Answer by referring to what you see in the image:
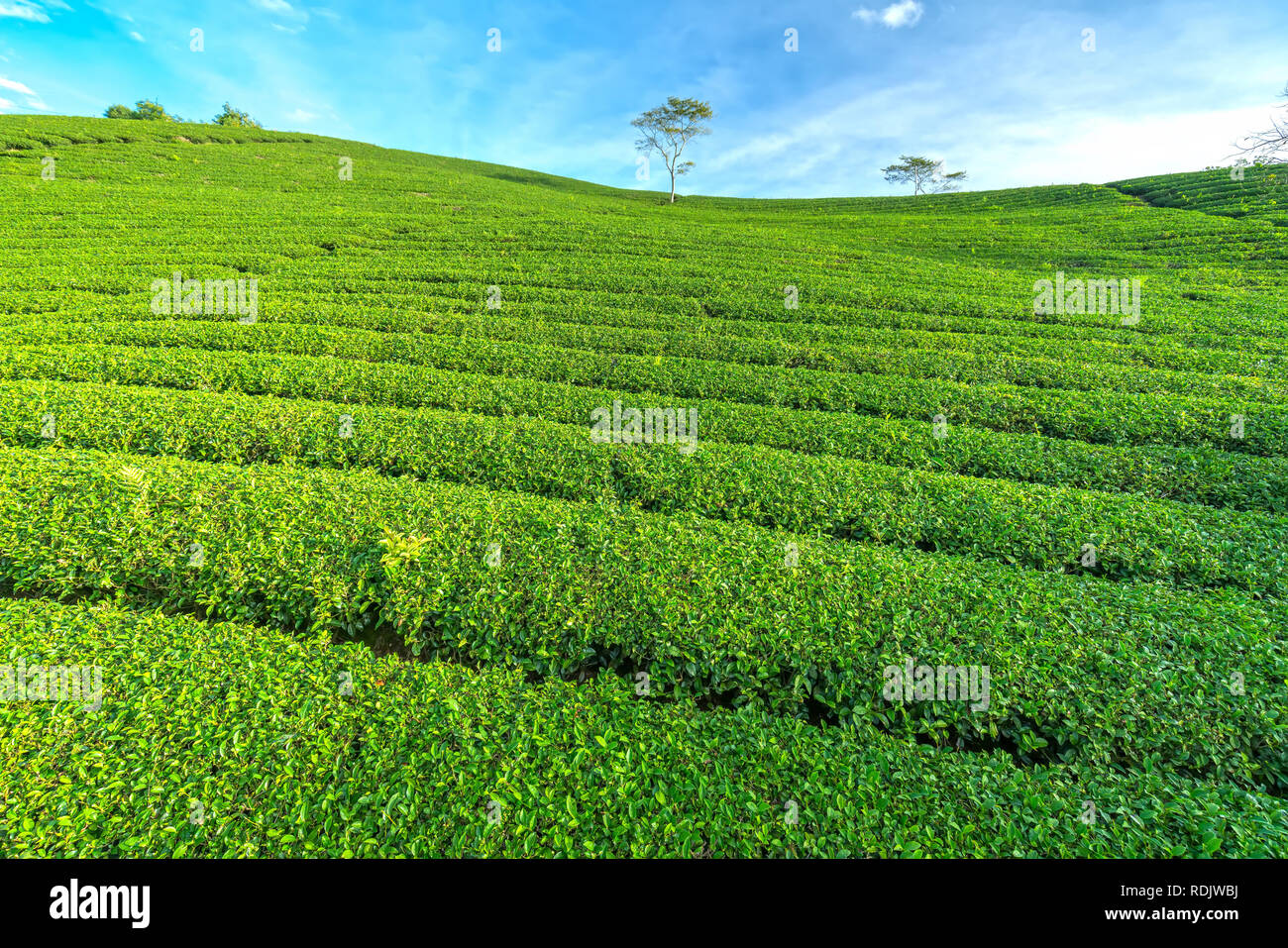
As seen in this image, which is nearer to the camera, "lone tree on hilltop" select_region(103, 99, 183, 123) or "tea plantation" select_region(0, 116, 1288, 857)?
"tea plantation" select_region(0, 116, 1288, 857)

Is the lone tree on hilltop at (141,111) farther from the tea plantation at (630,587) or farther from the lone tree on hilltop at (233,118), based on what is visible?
the tea plantation at (630,587)

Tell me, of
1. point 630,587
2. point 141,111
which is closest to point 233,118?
point 141,111

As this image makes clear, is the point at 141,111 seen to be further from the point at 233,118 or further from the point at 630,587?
the point at 630,587

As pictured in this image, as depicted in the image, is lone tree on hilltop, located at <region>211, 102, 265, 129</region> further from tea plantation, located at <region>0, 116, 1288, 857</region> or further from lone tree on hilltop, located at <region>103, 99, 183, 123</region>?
tea plantation, located at <region>0, 116, 1288, 857</region>

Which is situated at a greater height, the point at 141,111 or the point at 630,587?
the point at 141,111

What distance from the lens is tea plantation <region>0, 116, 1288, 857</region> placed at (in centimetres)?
480

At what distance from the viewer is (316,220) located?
1384 inches

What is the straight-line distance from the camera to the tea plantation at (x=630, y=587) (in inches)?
189

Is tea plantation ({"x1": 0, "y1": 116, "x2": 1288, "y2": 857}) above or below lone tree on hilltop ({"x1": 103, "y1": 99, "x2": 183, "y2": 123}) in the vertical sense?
below

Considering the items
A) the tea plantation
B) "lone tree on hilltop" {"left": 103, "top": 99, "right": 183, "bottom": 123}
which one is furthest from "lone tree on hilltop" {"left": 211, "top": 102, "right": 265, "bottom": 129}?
the tea plantation

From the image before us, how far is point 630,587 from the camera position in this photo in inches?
284

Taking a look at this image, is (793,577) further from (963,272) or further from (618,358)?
(963,272)
